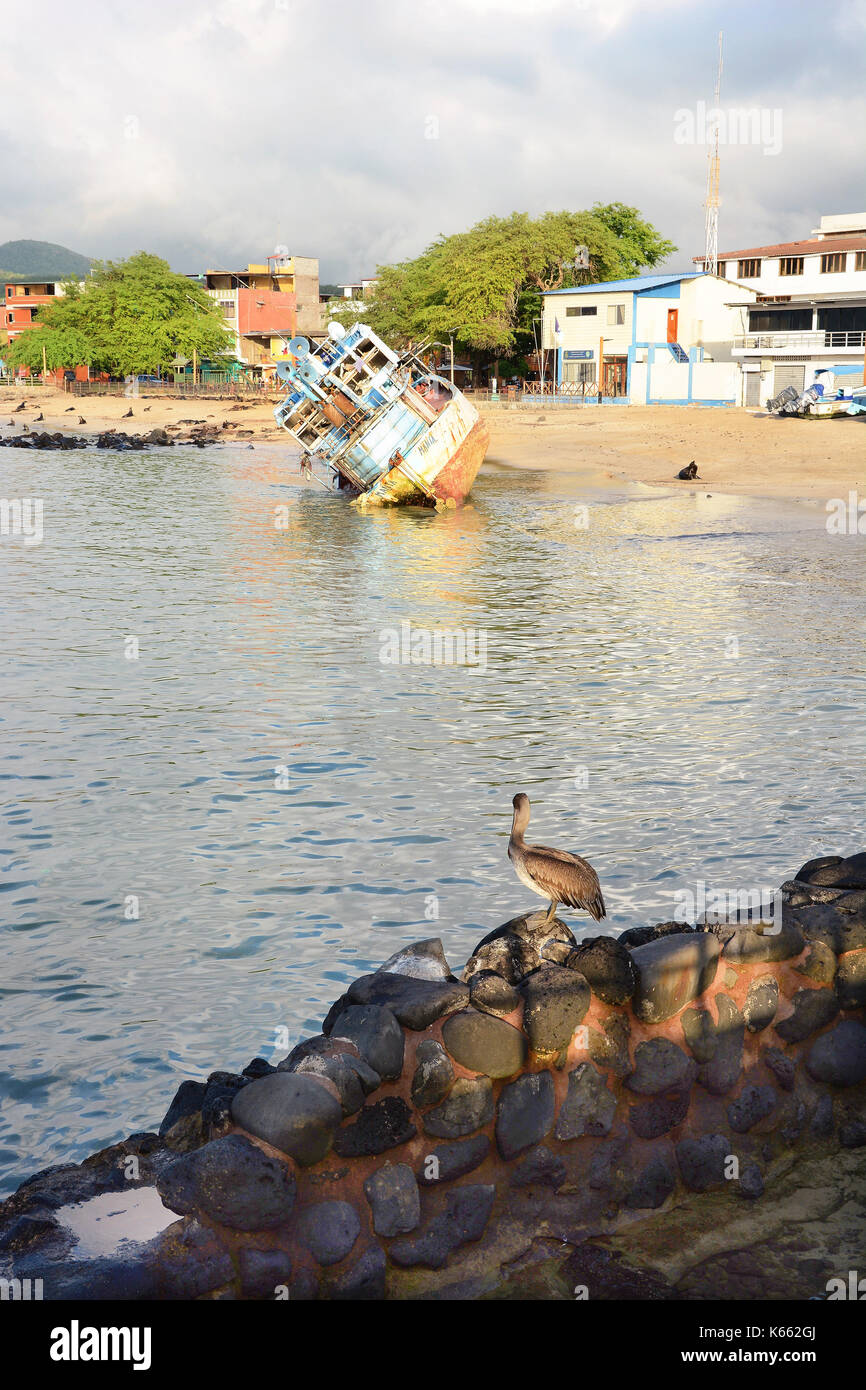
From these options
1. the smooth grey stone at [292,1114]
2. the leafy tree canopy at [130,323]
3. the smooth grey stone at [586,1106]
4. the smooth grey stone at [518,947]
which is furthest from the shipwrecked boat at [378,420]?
the leafy tree canopy at [130,323]

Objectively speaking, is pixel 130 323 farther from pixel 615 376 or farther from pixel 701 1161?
pixel 701 1161

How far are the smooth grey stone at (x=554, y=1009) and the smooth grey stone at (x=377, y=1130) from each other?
0.57 metres

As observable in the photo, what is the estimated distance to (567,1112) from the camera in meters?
4.82

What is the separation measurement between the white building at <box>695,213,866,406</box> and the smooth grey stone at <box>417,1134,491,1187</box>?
194ft

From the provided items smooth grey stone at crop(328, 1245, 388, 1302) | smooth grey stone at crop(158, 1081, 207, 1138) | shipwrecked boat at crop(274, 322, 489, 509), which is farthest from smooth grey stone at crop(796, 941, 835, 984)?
shipwrecked boat at crop(274, 322, 489, 509)

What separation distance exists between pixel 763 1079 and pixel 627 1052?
0.68 meters

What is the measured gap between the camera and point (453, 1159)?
4.57 meters

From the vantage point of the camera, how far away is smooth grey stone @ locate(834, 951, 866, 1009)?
213 inches

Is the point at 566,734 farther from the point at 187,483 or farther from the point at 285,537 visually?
the point at 187,483

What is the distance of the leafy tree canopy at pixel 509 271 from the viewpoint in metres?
72.6

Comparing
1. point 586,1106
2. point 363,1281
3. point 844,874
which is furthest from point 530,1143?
point 844,874

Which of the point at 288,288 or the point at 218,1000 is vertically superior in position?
the point at 288,288

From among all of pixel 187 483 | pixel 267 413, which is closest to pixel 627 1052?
pixel 187 483

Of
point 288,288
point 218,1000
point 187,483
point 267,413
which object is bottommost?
point 218,1000
